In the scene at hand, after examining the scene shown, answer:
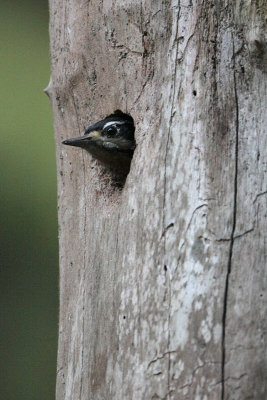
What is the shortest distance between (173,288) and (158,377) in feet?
1.07

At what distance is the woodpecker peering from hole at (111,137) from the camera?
14.1ft

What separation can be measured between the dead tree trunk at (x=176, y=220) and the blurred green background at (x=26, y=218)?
3620 millimetres

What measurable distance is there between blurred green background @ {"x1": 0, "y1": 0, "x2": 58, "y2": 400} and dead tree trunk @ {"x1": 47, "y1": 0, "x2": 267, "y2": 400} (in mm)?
3620

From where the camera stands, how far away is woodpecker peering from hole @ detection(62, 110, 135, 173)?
4305 millimetres

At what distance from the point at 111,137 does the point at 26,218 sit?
391 cm

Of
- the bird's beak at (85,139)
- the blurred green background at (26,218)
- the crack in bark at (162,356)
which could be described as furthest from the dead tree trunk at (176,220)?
the blurred green background at (26,218)

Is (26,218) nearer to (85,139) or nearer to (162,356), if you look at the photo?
(85,139)

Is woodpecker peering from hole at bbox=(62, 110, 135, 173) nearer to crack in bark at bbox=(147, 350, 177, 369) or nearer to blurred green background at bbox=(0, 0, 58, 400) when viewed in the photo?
crack in bark at bbox=(147, 350, 177, 369)

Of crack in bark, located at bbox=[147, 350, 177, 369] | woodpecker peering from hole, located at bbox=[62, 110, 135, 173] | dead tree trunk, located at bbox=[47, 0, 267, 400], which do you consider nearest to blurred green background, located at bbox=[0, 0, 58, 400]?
woodpecker peering from hole, located at bbox=[62, 110, 135, 173]

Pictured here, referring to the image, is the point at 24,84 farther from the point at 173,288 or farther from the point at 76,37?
the point at 173,288

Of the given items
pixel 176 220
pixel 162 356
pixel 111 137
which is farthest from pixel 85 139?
pixel 162 356

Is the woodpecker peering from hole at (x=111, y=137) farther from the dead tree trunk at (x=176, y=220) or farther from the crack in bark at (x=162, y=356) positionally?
the crack in bark at (x=162, y=356)

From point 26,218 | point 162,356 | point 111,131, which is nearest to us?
point 162,356

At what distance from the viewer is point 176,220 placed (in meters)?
3.71
